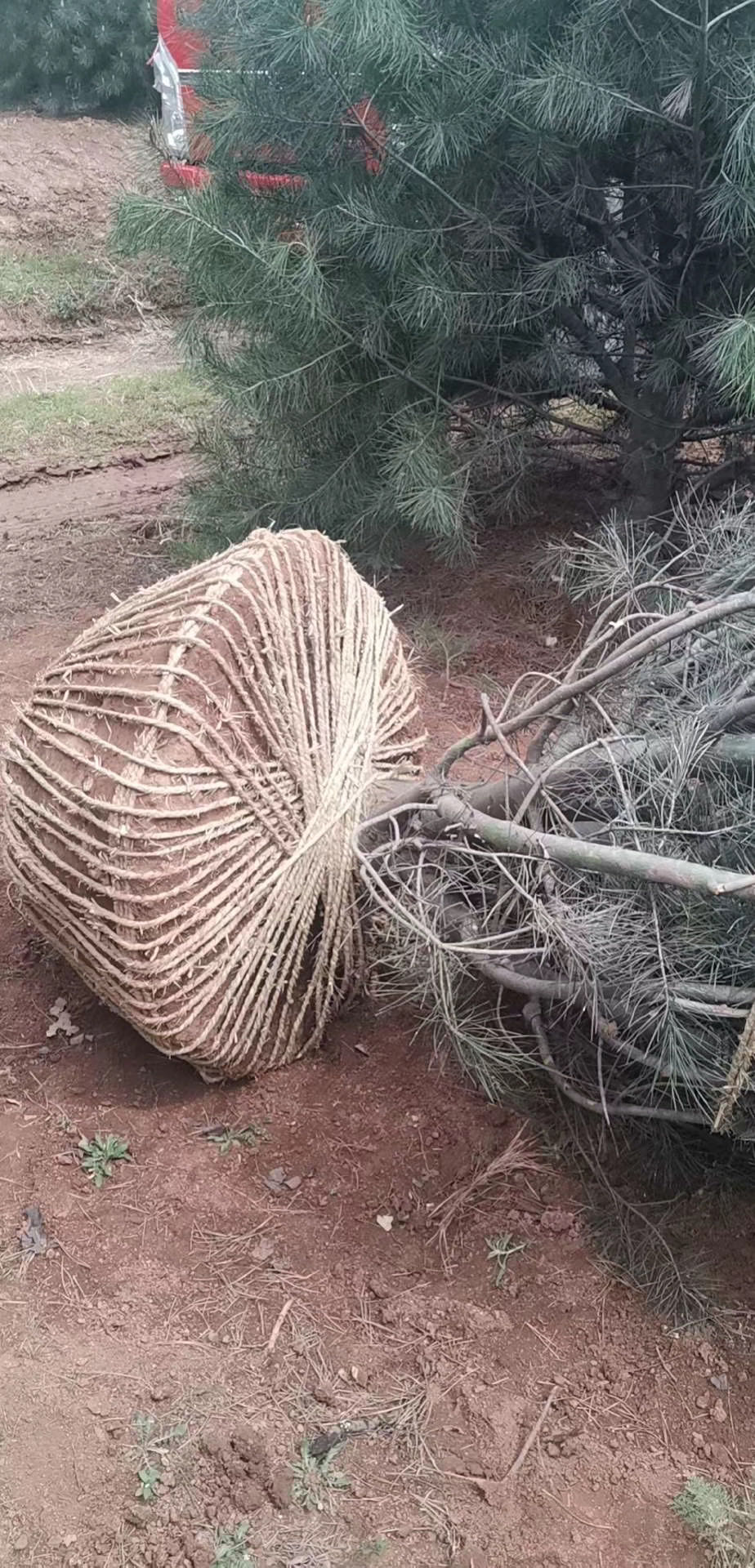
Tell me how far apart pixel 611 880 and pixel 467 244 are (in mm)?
2641

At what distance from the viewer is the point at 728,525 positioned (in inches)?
98.0

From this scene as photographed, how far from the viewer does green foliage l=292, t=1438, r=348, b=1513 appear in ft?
5.21

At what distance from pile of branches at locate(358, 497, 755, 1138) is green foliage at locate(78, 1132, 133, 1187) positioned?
0.61 metres

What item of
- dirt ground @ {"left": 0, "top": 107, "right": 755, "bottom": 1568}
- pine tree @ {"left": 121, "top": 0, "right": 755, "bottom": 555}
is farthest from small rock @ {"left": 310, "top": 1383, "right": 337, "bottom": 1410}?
pine tree @ {"left": 121, "top": 0, "right": 755, "bottom": 555}

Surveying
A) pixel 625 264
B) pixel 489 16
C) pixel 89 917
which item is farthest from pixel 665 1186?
pixel 489 16

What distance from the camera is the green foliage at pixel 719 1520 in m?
1.52

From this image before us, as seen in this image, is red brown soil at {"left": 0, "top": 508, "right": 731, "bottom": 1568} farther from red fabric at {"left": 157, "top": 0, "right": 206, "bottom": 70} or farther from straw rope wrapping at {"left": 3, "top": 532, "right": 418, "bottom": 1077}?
red fabric at {"left": 157, "top": 0, "right": 206, "bottom": 70}

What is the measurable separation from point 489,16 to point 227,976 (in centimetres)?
303

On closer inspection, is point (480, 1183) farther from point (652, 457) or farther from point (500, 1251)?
point (652, 457)

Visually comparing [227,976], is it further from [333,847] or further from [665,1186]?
[665,1186]

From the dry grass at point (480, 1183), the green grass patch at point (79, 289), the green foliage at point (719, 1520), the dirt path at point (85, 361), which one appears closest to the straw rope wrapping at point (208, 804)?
the dry grass at point (480, 1183)

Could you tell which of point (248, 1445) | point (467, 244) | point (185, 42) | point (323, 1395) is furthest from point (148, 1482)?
point (185, 42)

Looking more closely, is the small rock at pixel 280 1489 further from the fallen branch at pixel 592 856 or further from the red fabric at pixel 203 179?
the red fabric at pixel 203 179

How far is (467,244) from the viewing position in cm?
369
